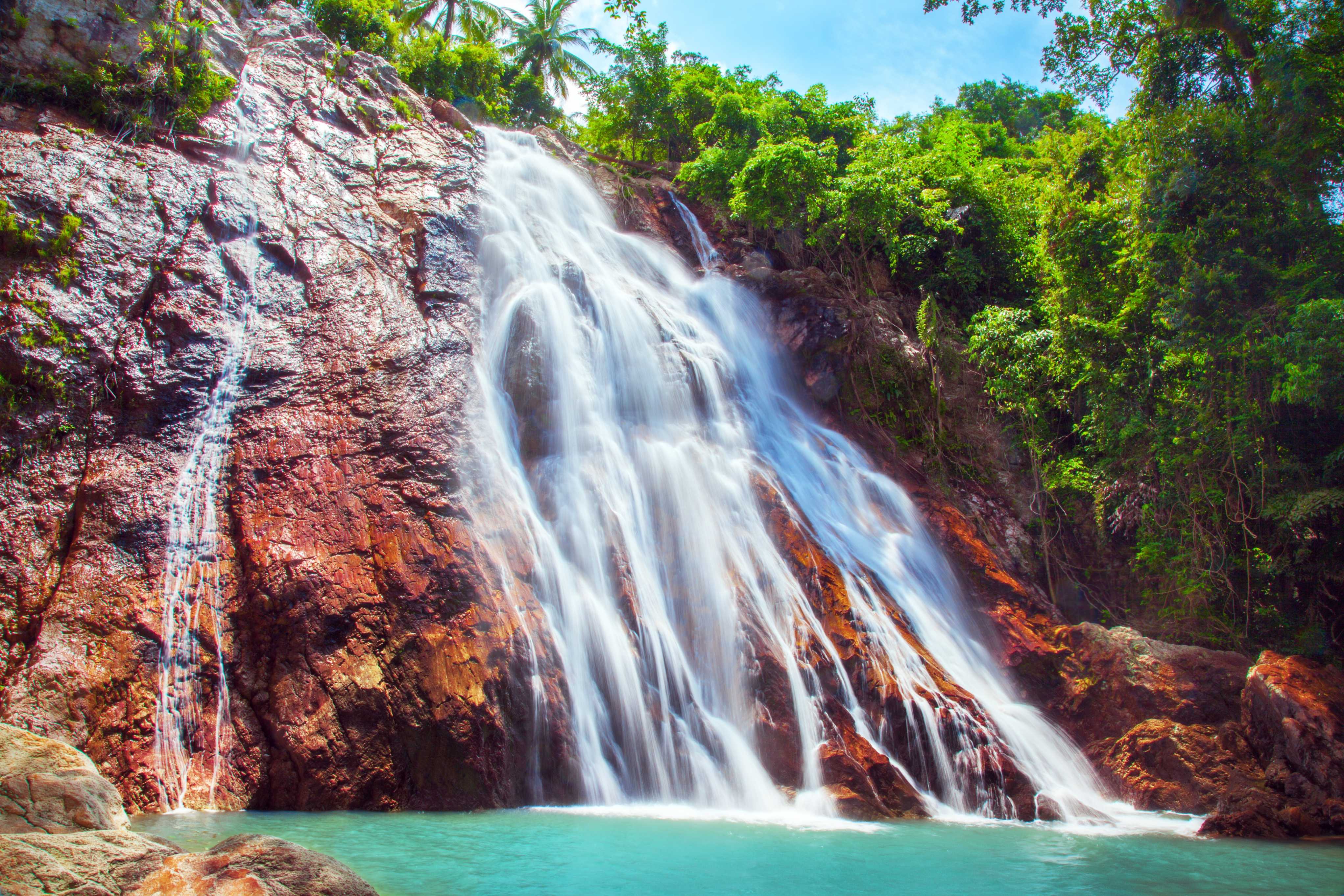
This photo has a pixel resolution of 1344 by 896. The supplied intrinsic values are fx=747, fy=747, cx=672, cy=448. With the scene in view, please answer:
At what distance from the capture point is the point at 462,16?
3002 cm

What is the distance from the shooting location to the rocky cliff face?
23.5 ft

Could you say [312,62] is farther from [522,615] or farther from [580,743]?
[580,743]

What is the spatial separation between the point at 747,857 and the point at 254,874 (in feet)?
12.4

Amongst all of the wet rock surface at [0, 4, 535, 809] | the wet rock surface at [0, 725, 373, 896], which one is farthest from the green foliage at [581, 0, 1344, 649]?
the wet rock surface at [0, 725, 373, 896]

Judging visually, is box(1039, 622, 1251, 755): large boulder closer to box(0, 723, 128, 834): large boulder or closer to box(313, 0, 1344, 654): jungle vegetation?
box(313, 0, 1344, 654): jungle vegetation

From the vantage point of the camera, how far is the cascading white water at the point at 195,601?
22.4 feet

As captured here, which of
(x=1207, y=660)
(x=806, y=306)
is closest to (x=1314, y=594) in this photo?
(x=1207, y=660)

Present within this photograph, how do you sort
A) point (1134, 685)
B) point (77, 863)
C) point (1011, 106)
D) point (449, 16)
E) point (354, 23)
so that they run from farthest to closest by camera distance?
point (1011, 106)
point (449, 16)
point (354, 23)
point (1134, 685)
point (77, 863)

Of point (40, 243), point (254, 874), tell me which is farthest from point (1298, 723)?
point (40, 243)

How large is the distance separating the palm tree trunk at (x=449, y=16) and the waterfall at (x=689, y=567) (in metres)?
18.9

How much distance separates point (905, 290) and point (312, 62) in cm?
1487

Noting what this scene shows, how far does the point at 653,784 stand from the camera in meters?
8.20

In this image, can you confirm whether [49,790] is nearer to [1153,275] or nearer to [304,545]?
[304,545]

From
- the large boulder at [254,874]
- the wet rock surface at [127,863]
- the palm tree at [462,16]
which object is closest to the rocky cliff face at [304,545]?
the wet rock surface at [127,863]
